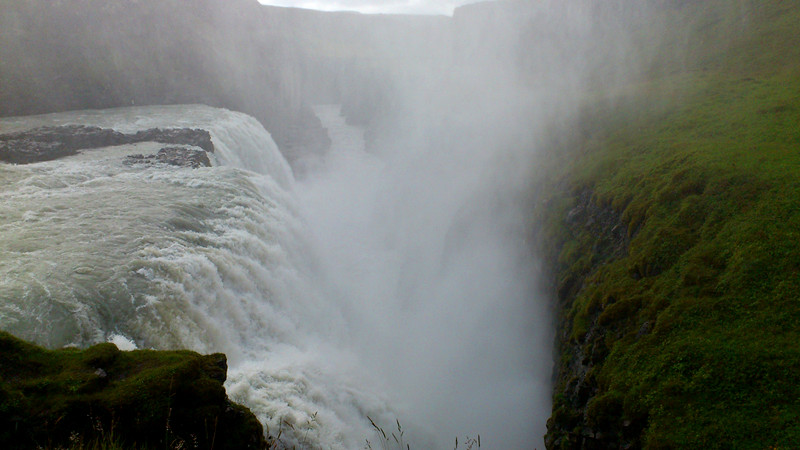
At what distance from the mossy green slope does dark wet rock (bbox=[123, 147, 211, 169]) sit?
798 inches

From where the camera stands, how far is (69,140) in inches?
1202

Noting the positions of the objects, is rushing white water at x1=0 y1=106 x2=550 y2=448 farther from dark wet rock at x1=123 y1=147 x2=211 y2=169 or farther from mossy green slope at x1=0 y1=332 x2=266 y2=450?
mossy green slope at x1=0 y1=332 x2=266 y2=450

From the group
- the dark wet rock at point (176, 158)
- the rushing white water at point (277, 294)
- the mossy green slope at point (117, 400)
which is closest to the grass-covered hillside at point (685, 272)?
the rushing white water at point (277, 294)

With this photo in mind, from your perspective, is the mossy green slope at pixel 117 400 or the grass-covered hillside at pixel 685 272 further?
the grass-covered hillside at pixel 685 272

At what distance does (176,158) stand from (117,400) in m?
23.1

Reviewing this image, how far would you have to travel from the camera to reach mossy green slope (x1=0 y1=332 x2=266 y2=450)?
6.99 metres

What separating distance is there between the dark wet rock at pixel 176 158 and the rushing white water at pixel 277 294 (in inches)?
44.4

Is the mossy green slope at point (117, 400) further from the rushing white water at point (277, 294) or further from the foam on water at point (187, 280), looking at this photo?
the foam on water at point (187, 280)

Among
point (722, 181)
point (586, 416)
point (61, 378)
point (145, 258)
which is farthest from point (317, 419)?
point (722, 181)

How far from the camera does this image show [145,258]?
1517 centimetres

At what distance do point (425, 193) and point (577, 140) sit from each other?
19940 millimetres

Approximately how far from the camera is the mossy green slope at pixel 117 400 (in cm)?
699

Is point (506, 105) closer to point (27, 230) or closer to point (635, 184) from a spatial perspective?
point (635, 184)

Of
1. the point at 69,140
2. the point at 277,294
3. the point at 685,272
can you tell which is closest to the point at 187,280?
the point at 277,294
